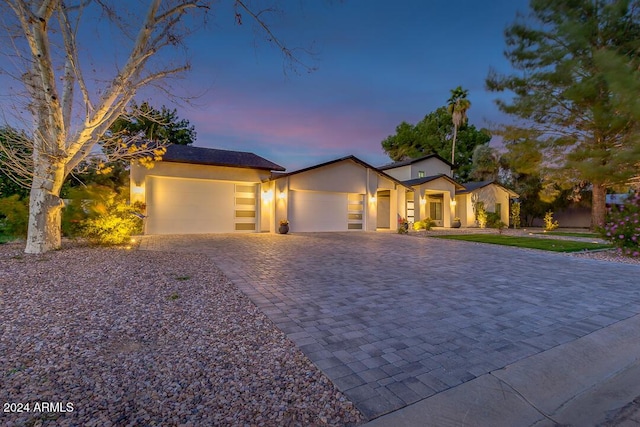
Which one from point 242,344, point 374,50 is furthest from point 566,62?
point 242,344

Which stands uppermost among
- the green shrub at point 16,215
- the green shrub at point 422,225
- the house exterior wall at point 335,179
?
the house exterior wall at point 335,179

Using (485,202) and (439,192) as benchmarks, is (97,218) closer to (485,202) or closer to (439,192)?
(439,192)

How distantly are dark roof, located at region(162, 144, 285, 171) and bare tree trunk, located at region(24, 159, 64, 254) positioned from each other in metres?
6.85

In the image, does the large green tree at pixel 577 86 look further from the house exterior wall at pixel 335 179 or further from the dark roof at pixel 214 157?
the dark roof at pixel 214 157

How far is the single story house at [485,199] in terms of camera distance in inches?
875

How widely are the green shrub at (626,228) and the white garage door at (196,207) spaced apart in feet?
46.0

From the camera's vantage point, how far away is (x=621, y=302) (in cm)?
441

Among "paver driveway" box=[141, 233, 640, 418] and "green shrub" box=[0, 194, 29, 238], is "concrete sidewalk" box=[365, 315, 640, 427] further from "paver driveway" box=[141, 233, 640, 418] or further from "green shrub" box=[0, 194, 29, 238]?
"green shrub" box=[0, 194, 29, 238]

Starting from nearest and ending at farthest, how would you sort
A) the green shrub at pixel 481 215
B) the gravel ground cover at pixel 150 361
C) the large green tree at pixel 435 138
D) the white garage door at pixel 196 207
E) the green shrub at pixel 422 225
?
the gravel ground cover at pixel 150 361, the white garage door at pixel 196 207, the green shrub at pixel 422 225, the green shrub at pixel 481 215, the large green tree at pixel 435 138

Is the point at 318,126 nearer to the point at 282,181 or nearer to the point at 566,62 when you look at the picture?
the point at 282,181

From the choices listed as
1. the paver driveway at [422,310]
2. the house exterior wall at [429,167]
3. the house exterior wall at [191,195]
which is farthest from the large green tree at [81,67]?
the house exterior wall at [429,167]

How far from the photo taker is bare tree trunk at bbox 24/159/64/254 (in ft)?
22.3

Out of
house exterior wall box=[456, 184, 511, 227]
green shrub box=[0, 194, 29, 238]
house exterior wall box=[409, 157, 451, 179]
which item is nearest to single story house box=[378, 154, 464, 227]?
house exterior wall box=[409, 157, 451, 179]

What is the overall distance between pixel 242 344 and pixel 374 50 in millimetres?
11280
